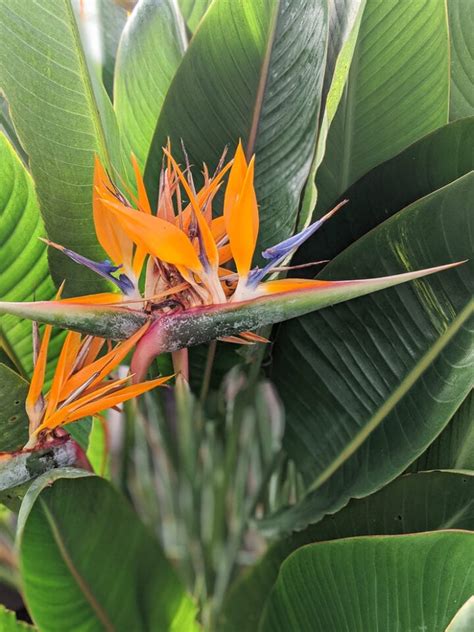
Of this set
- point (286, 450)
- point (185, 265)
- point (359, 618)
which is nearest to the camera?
point (185, 265)

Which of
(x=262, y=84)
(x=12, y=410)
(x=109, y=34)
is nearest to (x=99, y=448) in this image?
(x=12, y=410)

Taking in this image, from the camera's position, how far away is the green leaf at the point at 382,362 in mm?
491

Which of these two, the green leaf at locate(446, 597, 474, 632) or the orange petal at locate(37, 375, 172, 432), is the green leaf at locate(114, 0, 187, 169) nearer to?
the orange petal at locate(37, 375, 172, 432)

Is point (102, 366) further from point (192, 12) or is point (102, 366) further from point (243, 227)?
point (192, 12)

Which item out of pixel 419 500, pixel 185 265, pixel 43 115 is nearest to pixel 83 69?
pixel 43 115

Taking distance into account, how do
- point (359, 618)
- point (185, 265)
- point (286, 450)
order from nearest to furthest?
point (185, 265)
point (359, 618)
point (286, 450)

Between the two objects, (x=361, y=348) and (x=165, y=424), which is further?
(x=165, y=424)

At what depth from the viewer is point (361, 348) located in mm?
555

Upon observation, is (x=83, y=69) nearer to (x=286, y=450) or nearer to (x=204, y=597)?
(x=286, y=450)

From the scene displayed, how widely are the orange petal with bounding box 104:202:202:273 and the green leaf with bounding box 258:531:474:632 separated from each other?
25 centimetres

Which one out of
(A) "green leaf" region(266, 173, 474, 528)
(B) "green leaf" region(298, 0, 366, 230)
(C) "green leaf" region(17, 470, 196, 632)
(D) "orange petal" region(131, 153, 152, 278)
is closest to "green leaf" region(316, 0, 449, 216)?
(B) "green leaf" region(298, 0, 366, 230)

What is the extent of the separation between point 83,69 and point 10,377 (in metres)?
0.25

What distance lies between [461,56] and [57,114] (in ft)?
1.41

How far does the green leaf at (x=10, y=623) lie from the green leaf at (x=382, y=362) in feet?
0.88
